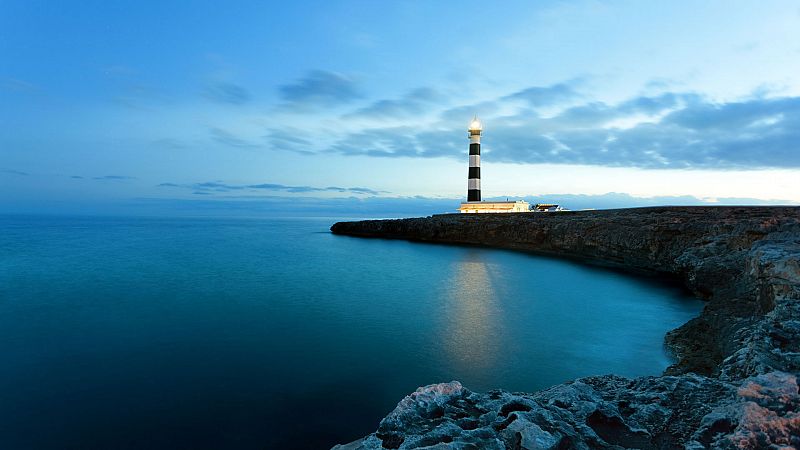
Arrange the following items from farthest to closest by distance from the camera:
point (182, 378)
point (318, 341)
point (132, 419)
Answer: point (318, 341), point (182, 378), point (132, 419)

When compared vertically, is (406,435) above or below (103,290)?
above

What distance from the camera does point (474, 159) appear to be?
4216cm

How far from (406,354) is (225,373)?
12.5ft

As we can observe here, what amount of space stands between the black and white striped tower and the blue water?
2277cm

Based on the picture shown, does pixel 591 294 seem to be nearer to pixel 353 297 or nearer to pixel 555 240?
pixel 353 297

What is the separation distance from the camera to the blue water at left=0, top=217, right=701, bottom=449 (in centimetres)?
595

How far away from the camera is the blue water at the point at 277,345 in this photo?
595 centimetres

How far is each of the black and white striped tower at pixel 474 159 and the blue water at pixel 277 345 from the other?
74.7 ft

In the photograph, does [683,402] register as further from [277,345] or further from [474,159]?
[474,159]

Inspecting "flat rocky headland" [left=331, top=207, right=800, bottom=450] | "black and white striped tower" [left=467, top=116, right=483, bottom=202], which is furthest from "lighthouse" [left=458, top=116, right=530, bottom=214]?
"flat rocky headland" [left=331, top=207, right=800, bottom=450]

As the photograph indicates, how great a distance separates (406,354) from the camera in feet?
30.0

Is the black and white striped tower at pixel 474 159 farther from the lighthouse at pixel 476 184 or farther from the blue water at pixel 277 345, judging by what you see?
the blue water at pixel 277 345

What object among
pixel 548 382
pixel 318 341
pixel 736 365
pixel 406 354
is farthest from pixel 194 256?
pixel 736 365

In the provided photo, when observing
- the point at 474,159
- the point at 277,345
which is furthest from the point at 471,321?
the point at 474,159
